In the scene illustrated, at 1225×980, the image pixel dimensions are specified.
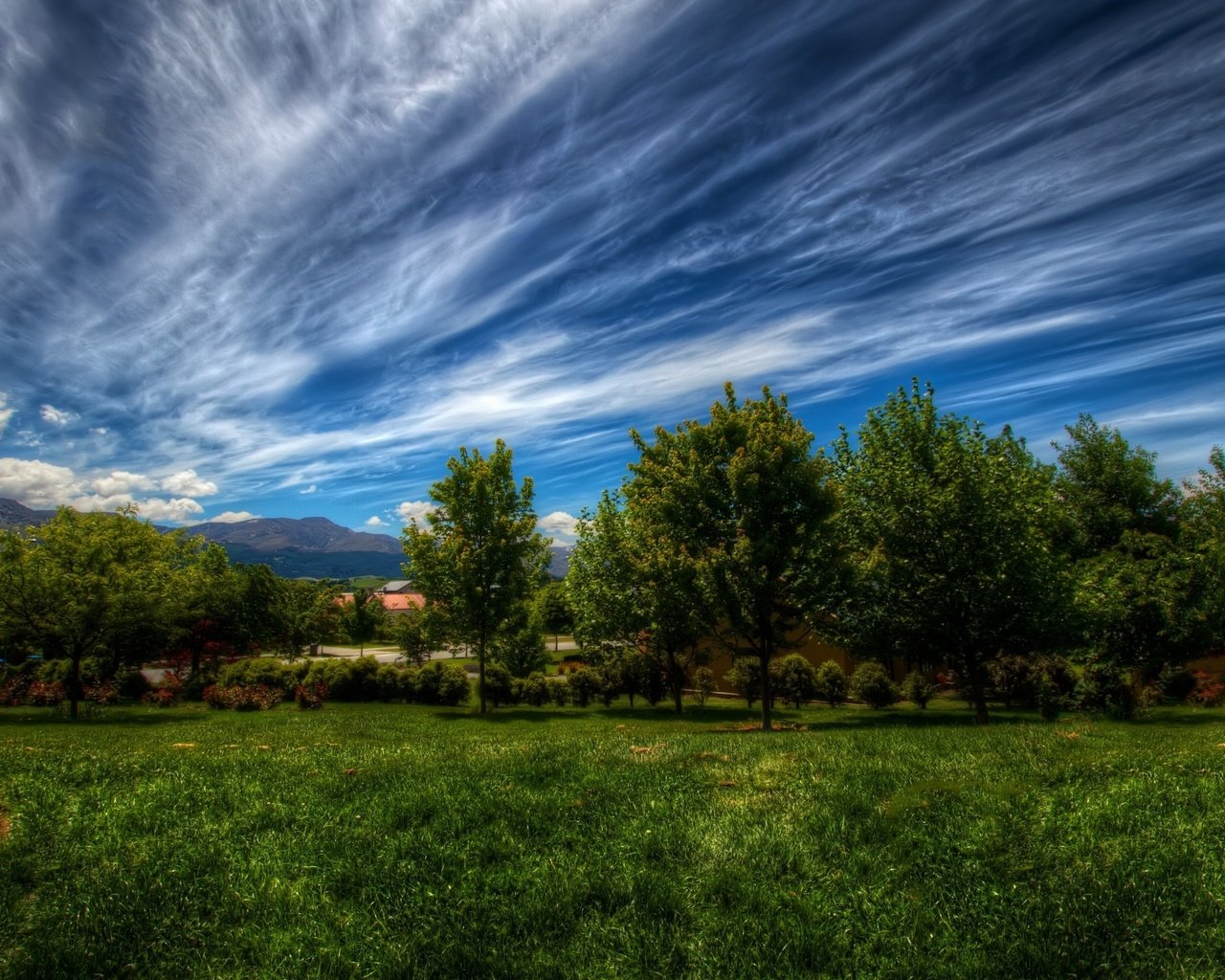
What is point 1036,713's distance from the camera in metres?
24.3

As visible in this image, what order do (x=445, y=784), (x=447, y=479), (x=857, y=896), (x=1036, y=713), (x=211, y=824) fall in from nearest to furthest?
(x=857, y=896), (x=211, y=824), (x=445, y=784), (x=1036, y=713), (x=447, y=479)

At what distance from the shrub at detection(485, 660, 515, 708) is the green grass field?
22.1 meters

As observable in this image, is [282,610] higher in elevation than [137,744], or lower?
higher

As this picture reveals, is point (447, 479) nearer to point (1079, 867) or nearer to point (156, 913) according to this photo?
point (156, 913)

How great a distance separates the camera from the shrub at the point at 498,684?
31.2m

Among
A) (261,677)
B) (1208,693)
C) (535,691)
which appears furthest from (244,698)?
(1208,693)

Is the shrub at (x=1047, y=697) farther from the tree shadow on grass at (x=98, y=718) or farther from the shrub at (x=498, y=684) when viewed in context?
the tree shadow on grass at (x=98, y=718)

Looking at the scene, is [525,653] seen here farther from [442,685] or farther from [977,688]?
[977,688]

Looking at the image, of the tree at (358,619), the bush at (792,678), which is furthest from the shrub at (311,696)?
the tree at (358,619)

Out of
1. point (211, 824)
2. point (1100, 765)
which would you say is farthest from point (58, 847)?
point (1100, 765)

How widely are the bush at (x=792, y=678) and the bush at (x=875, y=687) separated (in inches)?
89.4

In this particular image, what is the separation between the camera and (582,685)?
31797 mm

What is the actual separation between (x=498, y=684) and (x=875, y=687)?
56.1ft

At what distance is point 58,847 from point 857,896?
25.6 feet
